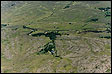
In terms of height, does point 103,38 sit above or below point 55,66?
above

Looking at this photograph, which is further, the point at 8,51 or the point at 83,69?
the point at 8,51

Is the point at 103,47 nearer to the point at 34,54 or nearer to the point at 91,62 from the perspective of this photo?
the point at 91,62

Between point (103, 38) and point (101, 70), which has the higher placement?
point (103, 38)

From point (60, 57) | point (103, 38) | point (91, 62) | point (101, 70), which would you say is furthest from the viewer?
point (103, 38)

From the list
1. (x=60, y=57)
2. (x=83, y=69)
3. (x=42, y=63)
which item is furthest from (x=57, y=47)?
(x=83, y=69)

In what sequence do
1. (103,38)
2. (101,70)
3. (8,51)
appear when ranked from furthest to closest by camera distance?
(103,38) → (8,51) → (101,70)

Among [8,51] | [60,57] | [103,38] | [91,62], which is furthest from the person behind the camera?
[103,38]

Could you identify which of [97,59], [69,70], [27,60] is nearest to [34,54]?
[27,60]

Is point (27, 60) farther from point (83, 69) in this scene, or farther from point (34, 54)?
point (83, 69)

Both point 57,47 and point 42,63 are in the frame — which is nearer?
point 42,63
